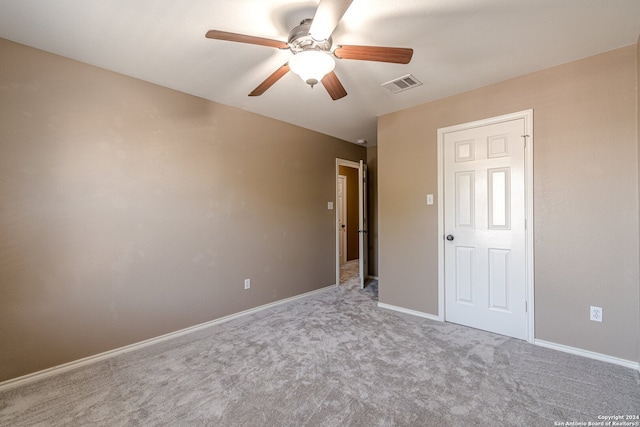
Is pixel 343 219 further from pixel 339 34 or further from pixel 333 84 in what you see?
pixel 339 34

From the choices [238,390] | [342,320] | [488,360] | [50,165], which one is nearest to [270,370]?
[238,390]

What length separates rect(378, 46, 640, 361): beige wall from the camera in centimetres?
215

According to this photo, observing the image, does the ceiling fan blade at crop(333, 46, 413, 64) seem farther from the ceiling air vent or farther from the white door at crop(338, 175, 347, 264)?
the white door at crop(338, 175, 347, 264)

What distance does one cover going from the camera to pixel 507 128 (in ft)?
8.80

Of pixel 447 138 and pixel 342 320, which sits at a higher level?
pixel 447 138

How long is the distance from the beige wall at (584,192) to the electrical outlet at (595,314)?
0.03 meters

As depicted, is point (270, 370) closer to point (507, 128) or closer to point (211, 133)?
point (211, 133)

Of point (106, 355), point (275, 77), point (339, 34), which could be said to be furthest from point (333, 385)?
point (339, 34)

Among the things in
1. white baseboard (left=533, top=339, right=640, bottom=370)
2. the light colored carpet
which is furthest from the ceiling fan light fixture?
white baseboard (left=533, top=339, right=640, bottom=370)

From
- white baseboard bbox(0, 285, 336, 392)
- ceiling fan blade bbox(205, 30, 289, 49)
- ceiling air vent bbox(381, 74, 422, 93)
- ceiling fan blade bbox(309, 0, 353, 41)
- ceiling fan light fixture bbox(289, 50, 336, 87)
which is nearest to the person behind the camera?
ceiling fan blade bbox(309, 0, 353, 41)

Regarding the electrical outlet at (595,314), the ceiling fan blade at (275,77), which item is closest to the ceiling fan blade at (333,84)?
the ceiling fan blade at (275,77)

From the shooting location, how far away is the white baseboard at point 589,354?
213 cm

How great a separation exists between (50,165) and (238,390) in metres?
2.17

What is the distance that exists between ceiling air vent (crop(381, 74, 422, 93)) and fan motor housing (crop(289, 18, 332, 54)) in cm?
109
